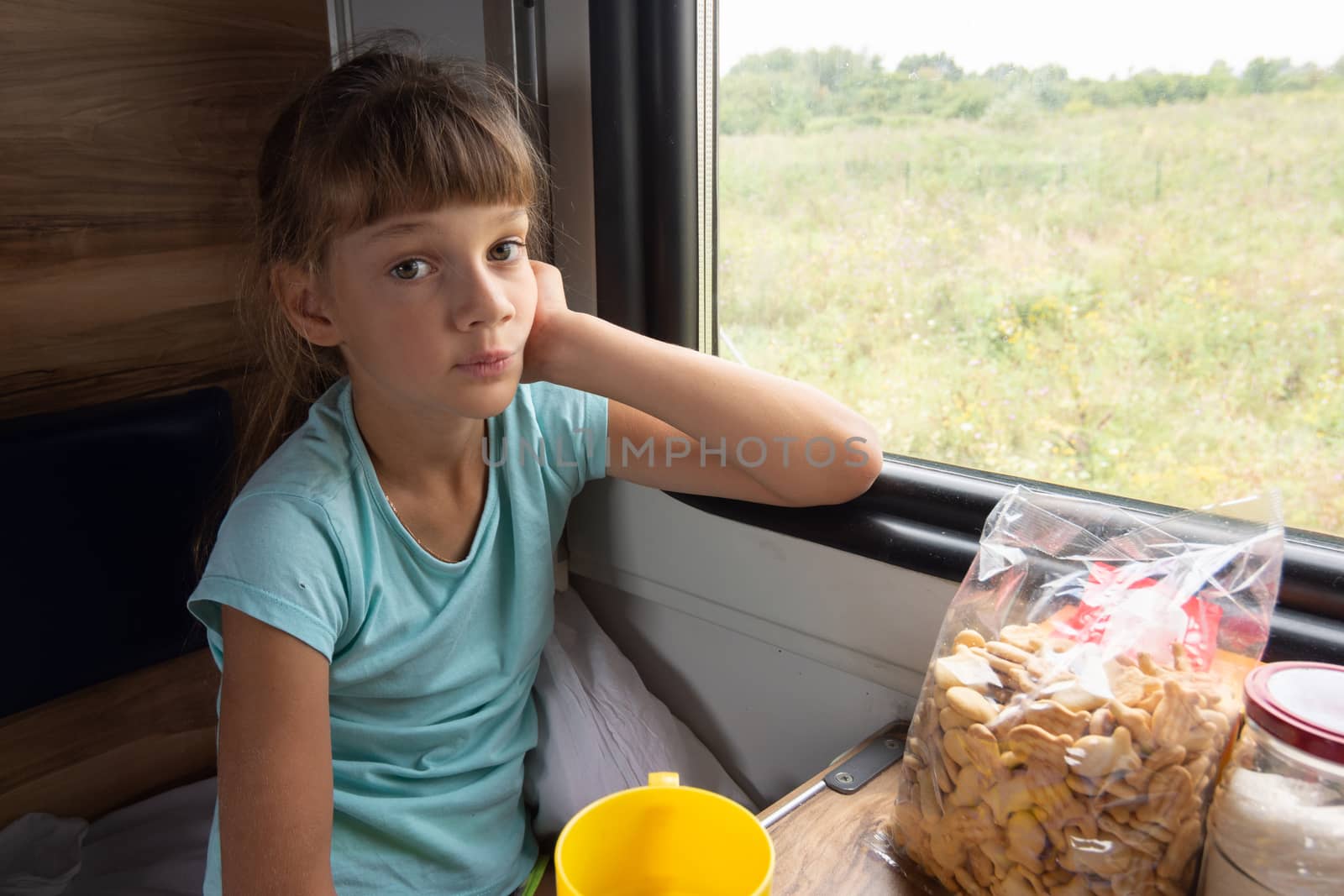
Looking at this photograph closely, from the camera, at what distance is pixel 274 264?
0.94 meters

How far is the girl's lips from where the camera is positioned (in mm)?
879

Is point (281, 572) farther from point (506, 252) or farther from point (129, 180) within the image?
point (129, 180)

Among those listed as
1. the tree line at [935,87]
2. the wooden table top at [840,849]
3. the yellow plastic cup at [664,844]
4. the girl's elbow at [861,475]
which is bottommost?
the wooden table top at [840,849]

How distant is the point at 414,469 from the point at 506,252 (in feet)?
0.82

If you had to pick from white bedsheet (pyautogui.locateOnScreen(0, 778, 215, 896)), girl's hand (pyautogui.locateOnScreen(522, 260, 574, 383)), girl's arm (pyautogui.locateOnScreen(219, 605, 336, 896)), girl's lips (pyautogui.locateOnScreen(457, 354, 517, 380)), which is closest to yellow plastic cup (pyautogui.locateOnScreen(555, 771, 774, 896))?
girl's arm (pyautogui.locateOnScreen(219, 605, 336, 896))

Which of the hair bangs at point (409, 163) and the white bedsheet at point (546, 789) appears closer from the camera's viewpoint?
the hair bangs at point (409, 163)

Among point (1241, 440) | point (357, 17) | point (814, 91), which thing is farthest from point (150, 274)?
point (1241, 440)

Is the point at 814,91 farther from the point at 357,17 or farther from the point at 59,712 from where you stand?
the point at 59,712

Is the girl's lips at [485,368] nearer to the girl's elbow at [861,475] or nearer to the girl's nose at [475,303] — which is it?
the girl's nose at [475,303]

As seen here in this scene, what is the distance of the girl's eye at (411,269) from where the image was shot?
86cm

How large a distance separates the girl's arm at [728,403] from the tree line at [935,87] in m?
0.33

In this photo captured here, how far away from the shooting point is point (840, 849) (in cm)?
78

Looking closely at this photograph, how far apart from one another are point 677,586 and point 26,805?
800 millimetres

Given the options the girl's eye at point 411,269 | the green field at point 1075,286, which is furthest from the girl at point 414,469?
the green field at point 1075,286
